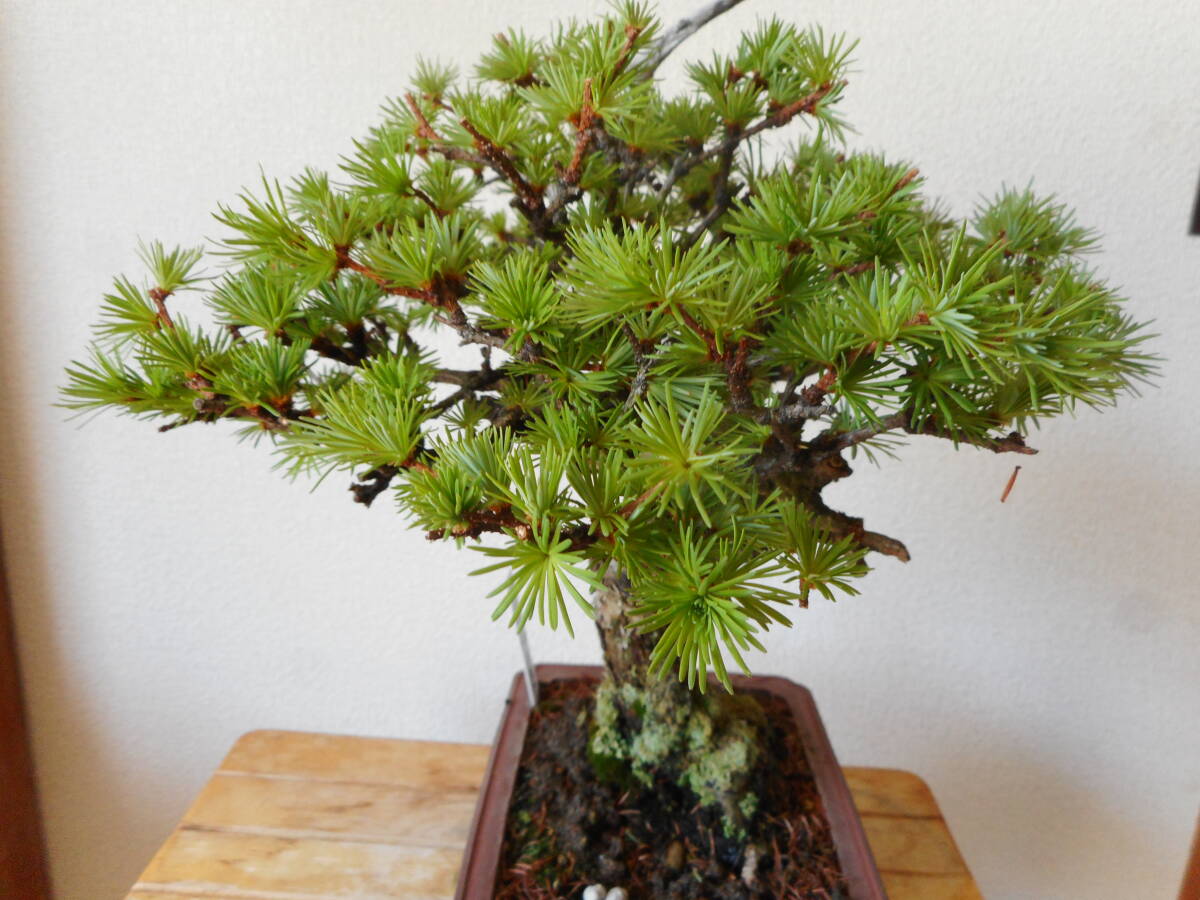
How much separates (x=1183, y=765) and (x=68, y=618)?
163 cm

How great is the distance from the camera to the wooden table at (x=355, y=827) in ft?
2.85

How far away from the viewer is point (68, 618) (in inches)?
48.1

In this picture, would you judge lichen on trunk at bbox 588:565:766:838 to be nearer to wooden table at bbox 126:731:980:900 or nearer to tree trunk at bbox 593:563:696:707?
tree trunk at bbox 593:563:696:707

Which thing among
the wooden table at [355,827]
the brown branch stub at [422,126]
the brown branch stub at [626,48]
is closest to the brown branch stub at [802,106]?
the brown branch stub at [626,48]

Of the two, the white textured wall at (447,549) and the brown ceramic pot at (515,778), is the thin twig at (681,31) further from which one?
the brown ceramic pot at (515,778)

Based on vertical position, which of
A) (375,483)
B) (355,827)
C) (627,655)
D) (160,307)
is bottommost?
(355,827)

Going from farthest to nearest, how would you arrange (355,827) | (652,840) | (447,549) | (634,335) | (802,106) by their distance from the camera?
1. (447,549)
2. (355,827)
3. (652,840)
4. (802,106)
5. (634,335)

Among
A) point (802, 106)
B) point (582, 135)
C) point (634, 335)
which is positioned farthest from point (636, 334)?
point (802, 106)

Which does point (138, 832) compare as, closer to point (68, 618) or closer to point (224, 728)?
point (224, 728)

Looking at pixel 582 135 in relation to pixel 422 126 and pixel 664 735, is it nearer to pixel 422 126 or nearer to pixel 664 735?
pixel 422 126

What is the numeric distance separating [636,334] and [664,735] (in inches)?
17.7

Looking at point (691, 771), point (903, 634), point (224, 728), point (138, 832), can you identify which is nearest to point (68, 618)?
→ point (224, 728)

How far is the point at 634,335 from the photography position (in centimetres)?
45

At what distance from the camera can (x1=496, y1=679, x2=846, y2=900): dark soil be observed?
0.70m
